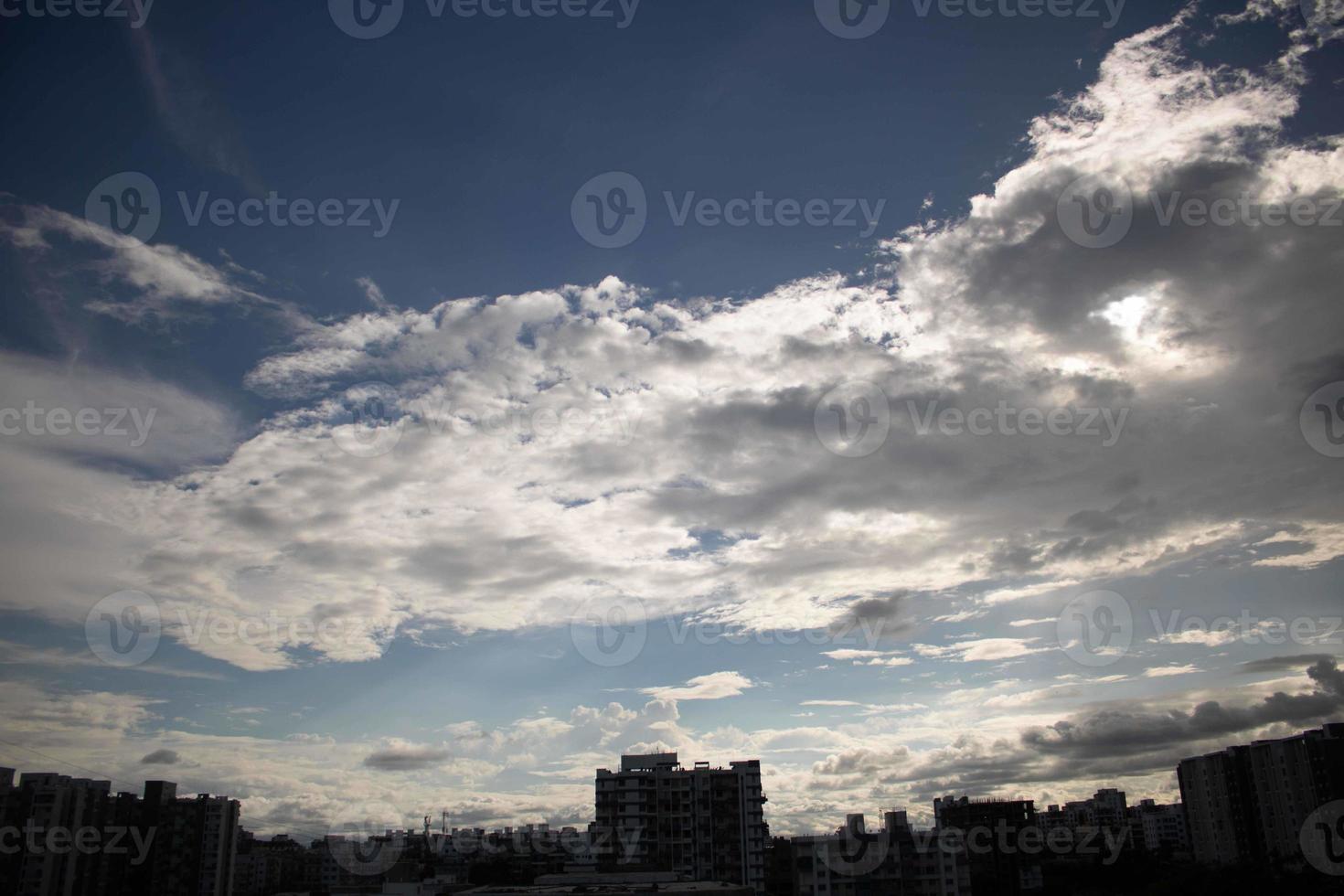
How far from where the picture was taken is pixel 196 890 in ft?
296

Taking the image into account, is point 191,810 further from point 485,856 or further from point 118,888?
point 485,856

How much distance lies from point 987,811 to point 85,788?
9730 cm

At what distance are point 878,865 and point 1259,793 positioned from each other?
6531 cm

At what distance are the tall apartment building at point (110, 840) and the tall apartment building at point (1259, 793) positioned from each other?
351 ft

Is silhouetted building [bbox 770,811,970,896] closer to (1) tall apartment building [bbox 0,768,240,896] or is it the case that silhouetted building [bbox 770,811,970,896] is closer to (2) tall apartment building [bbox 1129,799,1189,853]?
(1) tall apartment building [bbox 0,768,240,896]

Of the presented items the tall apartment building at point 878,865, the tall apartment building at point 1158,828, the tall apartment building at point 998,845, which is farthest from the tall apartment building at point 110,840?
the tall apartment building at point 1158,828

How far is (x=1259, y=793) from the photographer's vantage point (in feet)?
353

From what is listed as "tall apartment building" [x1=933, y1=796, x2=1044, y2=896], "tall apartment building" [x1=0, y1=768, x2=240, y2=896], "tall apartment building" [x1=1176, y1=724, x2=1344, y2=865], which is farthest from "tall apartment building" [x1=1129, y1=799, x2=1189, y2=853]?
"tall apartment building" [x1=0, y1=768, x2=240, y2=896]

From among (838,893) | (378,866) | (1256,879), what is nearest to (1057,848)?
(1256,879)

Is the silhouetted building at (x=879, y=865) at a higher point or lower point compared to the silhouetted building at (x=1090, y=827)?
higher

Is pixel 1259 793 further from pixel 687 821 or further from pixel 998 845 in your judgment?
pixel 687 821

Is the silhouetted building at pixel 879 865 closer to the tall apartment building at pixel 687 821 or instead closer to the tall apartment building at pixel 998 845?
the tall apartment building at pixel 687 821

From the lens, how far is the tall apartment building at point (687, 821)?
73.1 meters

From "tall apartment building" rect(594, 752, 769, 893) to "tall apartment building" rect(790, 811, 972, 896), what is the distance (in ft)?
13.8
